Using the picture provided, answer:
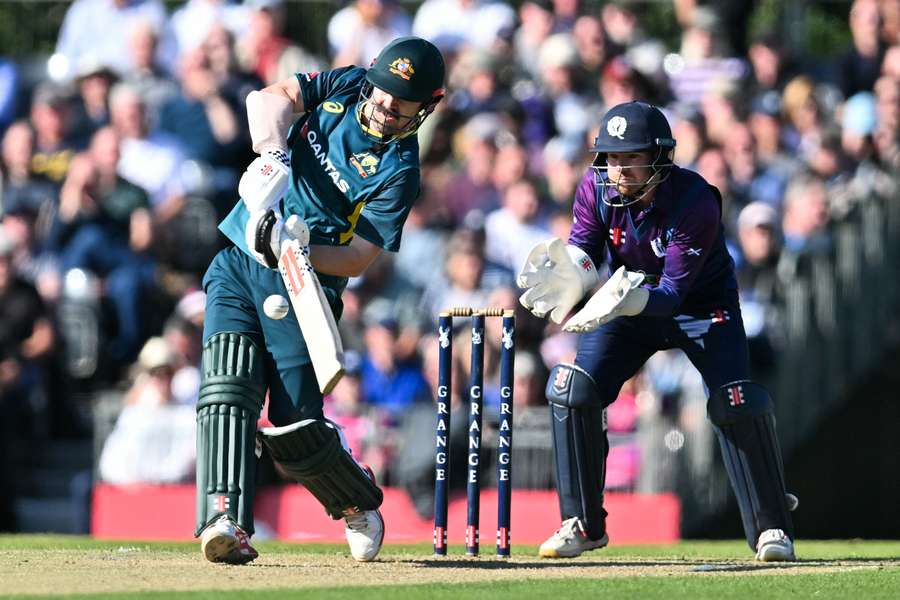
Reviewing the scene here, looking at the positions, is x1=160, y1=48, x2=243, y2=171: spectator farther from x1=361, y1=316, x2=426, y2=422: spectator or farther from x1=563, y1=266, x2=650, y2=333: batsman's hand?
x1=563, y1=266, x2=650, y2=333: batsman's hand

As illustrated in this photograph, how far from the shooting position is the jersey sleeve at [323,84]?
8109 mm

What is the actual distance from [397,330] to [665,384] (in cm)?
208

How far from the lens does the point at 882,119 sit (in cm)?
1498

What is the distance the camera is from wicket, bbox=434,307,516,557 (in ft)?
27.8

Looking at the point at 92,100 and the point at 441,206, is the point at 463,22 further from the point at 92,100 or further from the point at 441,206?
the point at 92,100

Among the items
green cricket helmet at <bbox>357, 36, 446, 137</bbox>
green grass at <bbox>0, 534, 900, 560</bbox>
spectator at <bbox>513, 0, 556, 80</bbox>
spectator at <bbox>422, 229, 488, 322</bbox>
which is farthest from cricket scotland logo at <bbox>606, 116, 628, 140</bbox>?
spectator at <bbox>513, 0, 556, 80</bbox>

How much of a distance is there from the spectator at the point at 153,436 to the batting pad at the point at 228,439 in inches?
204

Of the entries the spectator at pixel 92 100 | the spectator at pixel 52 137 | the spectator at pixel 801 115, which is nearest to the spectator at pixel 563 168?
the spectator at pixel 801 115

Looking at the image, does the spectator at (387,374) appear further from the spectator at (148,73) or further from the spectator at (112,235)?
the spectator at (148,73)

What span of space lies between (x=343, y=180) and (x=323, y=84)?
0.53 metres

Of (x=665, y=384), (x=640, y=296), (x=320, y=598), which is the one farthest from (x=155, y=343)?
(x=320, y=598)

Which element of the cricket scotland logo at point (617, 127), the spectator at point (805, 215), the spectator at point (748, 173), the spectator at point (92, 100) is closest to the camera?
the cricket scotland logo at point (617, 127)

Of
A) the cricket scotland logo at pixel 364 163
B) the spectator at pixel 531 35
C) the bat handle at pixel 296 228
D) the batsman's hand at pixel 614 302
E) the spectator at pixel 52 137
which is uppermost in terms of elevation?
the spectator at pixel 531 35

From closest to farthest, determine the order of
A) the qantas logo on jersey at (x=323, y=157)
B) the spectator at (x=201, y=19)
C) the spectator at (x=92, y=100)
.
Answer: the qantas logo on jersey at (x=323, y=157) → the spectator at (x=92, y=100) → the spectator at (x=201, y=19)
